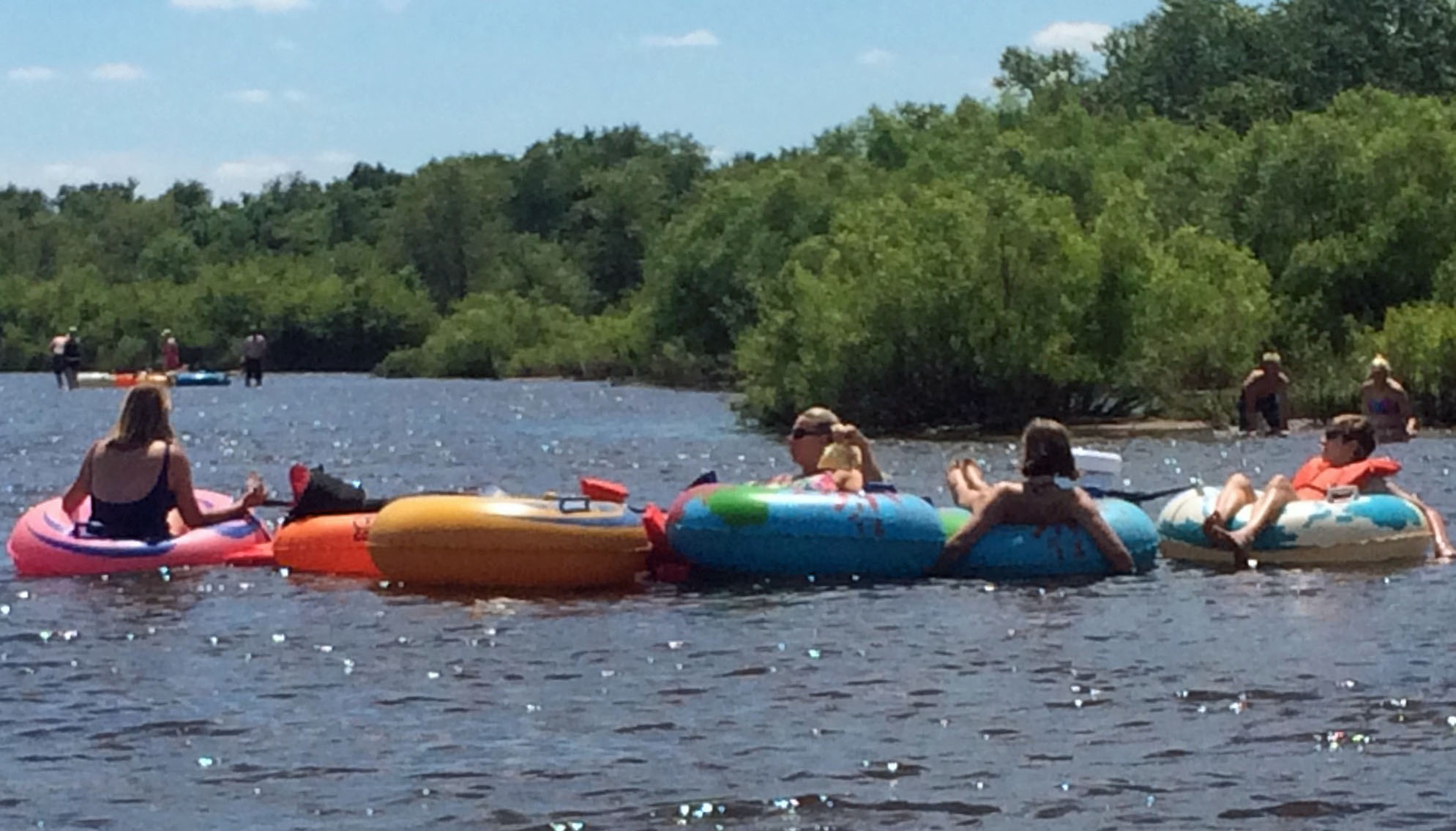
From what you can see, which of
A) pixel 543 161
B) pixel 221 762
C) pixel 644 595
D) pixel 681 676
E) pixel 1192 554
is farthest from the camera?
pixel 543 161

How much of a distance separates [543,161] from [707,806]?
10798cm

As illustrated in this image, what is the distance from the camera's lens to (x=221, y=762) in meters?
9.20

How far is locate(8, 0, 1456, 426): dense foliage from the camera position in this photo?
115 feet

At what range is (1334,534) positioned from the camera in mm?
14992

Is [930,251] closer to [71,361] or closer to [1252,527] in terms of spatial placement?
[1252,527]

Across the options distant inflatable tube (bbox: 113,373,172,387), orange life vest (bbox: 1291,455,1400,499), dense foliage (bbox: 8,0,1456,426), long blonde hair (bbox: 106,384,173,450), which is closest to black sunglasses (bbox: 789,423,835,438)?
orange life vest (bbox: 1291,455,1400,499)

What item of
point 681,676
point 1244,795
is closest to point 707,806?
point 1244,795

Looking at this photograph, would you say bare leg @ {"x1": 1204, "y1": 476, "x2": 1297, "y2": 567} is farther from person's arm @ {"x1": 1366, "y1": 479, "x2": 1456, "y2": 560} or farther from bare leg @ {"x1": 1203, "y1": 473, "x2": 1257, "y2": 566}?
person's arm @ {"x1": 1366, "y1": 479, "x2": 1456, "y2": 560}

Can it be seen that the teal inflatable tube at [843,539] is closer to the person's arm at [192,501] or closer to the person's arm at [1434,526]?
the person's arm at [1434,526]

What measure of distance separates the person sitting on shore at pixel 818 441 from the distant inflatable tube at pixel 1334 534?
2224mm

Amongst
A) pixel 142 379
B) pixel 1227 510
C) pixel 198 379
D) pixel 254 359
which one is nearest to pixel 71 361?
pixel 198 379

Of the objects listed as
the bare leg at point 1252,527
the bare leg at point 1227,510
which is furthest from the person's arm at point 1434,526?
the bare leg at point 1227,510

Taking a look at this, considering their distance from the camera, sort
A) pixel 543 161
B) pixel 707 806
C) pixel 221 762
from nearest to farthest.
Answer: pixel 707 806, pixel 221 762, pixel 543 161

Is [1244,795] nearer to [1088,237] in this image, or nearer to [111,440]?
[111,440]
